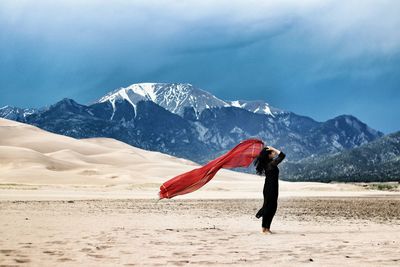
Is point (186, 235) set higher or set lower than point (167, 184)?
lower

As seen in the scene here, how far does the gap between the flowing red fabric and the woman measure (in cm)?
122

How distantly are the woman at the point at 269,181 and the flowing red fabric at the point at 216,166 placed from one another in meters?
1.22

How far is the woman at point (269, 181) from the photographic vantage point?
1644 centimetres

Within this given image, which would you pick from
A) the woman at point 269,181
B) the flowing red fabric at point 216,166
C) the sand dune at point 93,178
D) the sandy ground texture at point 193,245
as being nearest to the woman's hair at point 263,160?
the woman at point 269,181

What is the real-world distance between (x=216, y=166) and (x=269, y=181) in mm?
2578

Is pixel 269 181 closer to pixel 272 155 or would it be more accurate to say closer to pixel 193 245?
pixel 272 155

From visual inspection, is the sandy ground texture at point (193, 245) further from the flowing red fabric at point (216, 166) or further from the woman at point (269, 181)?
the flowing red fabric at point (216, 166)

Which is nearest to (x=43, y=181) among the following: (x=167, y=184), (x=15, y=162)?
(x=15, y=162)

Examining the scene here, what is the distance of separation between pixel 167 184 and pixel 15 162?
4475 inches

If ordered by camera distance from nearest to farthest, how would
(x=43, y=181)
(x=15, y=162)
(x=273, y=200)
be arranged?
(x=273, y=200) → (x=43, y=181) → (x=15, y=162)

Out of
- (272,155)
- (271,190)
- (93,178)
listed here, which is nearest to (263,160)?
(272,155)

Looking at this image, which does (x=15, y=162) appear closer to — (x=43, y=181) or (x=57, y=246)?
(x=43, y=181)

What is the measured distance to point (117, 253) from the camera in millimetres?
11906

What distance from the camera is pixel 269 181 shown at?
54.7 feet
